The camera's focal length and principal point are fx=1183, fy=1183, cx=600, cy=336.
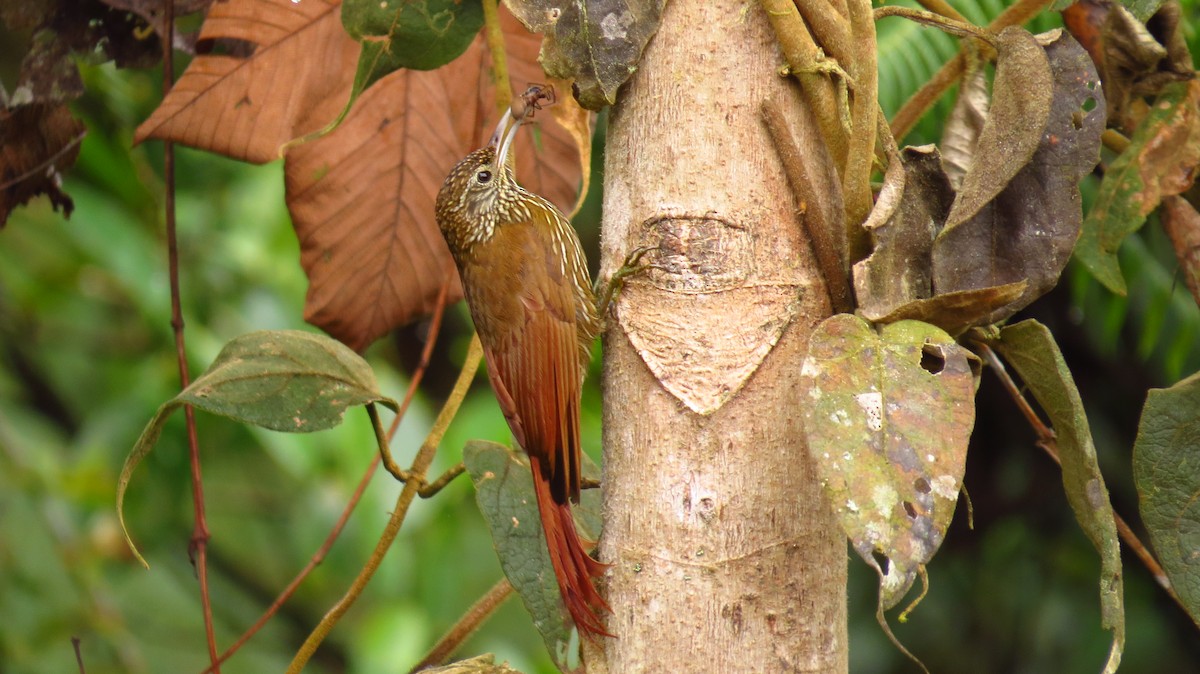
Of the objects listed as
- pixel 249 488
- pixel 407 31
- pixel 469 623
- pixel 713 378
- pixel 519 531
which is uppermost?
pixel 407 31

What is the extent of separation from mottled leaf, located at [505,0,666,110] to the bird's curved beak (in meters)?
0.38

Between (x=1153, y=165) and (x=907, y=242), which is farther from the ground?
(x=907, y=242)

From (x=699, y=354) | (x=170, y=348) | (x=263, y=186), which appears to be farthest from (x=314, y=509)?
(x=699, y=354)

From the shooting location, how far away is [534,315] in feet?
→ 4.90

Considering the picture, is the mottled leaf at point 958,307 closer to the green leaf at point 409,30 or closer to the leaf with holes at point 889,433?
the leaf with holes at point 889,433

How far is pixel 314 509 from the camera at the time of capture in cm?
295

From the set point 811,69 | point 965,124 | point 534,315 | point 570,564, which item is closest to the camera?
point 811,69

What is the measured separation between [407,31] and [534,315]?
0.39 meters

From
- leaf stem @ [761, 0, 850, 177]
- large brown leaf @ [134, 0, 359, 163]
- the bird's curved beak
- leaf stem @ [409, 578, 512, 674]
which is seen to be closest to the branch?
large brown leaf @ [134, 0, 359, 163]

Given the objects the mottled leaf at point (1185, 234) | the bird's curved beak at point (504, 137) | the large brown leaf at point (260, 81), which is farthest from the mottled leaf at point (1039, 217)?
the large brown leaf at point (260, 81)

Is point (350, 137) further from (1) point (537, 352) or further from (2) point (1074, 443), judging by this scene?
(2) point (1074, 443)

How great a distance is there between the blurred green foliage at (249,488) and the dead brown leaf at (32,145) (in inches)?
42.1

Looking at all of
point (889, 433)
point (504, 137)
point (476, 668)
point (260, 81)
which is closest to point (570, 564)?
point (476, 668)

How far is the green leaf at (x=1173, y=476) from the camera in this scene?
105 cm
